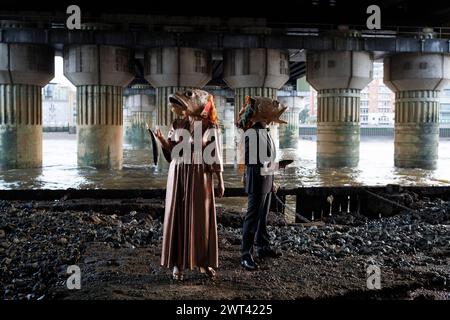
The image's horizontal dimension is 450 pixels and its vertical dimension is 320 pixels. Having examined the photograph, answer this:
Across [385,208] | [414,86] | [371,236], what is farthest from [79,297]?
[414,86]

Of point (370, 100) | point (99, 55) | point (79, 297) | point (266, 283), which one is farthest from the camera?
point (370, 100)

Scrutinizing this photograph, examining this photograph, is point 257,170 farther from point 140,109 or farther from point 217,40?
point 140,109

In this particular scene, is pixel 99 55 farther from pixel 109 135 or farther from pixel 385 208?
pixel 385 208

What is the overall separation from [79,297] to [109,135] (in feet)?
51.7

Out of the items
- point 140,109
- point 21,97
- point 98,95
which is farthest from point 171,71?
point 140,109

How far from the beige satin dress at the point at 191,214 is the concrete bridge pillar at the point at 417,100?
1818 cm

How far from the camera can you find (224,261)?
6.24 metres

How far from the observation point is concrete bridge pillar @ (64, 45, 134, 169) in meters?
19.2

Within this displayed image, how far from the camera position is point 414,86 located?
21.2 meters

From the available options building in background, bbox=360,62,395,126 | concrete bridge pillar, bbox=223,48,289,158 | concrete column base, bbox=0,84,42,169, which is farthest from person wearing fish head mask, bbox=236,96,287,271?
building in background, bbox=360,62,395,126

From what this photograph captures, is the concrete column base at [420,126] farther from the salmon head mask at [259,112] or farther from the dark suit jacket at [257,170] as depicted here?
the dark suit jacket at [257,170]

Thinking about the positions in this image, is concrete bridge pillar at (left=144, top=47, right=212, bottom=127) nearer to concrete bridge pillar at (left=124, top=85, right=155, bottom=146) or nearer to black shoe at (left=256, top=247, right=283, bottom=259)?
black shoe at (left=256, top=247, right=283, bottom=259)

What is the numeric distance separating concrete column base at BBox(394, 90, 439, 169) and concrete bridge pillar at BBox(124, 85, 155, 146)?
2370cm

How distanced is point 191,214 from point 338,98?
1707 centimetres
